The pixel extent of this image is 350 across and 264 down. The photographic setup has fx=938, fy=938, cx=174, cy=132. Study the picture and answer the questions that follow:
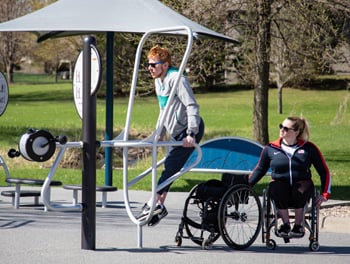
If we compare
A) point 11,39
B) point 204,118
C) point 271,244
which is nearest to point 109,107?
point 271,244

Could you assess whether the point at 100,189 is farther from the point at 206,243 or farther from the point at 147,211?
the point at 206,243

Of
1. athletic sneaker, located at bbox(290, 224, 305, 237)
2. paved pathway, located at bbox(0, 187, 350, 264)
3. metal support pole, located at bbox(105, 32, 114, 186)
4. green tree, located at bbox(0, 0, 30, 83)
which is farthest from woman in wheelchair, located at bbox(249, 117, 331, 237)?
green tree, located at bbox(0, 0, 30, 83)

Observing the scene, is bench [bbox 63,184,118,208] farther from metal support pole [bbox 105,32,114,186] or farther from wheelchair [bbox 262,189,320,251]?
wheelchair [bbox 262,189,320,251]

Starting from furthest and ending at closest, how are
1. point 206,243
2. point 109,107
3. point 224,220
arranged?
point 109,107 < point 206,243 < point 224,220

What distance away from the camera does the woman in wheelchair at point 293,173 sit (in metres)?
8.66

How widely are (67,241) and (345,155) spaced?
13313 millimetres

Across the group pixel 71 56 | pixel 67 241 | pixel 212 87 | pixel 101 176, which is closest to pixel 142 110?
pixel 212 87

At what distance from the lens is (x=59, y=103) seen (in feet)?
161

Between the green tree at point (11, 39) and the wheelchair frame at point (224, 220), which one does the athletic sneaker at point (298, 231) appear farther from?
the green tree at point (11, 39)

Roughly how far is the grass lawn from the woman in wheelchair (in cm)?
441

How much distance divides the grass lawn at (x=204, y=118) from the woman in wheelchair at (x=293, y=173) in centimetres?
441

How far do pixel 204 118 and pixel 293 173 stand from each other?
27546 millimetres

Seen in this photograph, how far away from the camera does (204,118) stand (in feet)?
119

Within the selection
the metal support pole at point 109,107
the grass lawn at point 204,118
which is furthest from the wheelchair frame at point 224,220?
the grass lawn at point 204,118
